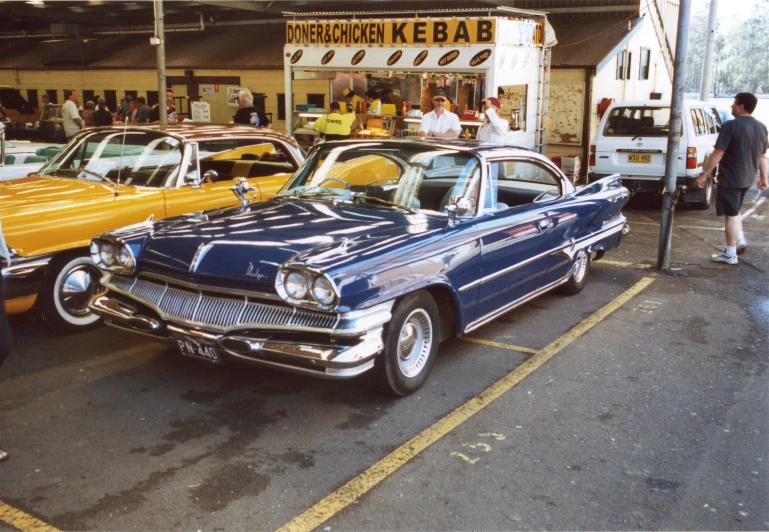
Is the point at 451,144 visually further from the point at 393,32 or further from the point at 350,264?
the point at 393,32

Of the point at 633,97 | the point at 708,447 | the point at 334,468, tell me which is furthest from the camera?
the point at 633,97

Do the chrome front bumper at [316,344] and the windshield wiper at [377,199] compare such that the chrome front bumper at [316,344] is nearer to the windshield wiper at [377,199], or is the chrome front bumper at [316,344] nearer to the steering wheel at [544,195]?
the windshield wiper at [377,199]

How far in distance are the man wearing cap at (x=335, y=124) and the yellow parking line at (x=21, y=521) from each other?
10017 mm

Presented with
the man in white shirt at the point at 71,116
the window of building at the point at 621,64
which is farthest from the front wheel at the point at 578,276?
the window of building at the point at 621,64

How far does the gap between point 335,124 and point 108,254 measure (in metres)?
8.51

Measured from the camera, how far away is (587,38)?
60.6 feet

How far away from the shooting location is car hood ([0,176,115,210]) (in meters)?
5.62

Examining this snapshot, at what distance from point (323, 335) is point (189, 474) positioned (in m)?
0.97

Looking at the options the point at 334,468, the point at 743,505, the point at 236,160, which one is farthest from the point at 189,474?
the point at 236,160

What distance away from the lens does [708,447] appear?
155 inches

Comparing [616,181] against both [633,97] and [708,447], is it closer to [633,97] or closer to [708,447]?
[708,447]

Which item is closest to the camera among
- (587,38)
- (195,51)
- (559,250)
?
(559,250)

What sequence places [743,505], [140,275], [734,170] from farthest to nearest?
1. [734,170]
2. [140,275]
3. [743,505]

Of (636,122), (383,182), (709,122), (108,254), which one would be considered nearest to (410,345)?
(383,182)
